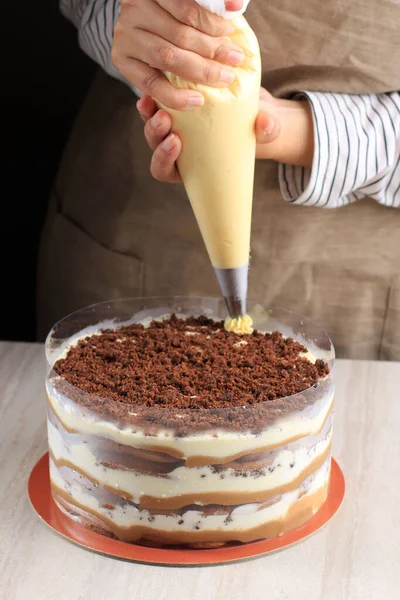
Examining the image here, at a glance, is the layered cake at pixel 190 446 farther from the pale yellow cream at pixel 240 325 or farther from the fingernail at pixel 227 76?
the fingernail at pixel 227 76

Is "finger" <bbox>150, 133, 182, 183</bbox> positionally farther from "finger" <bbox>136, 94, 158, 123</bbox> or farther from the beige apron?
the beige apron

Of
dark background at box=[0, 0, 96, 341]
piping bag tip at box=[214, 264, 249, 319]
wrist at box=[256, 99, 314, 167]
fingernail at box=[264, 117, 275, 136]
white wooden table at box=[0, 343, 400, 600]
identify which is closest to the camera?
white wooden table at box=[0, 343, 400, 600]

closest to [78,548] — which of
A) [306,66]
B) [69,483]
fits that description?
[69,483]

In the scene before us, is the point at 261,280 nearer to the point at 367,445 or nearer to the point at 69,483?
the point at 367,445

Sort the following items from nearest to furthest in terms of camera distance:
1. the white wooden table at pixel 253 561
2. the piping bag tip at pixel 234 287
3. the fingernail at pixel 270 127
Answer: the white wooden table at pixel 253 561 < the fingernail at pixel 270 127 < the piping bag tip at pixel 234 287

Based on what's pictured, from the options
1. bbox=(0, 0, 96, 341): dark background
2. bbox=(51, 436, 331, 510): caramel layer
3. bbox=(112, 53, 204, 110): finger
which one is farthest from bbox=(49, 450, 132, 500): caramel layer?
bbox=(0, 0, 96, 341): dark background

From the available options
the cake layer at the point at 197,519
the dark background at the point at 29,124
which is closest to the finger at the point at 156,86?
the cake layer at the point at 197,519
